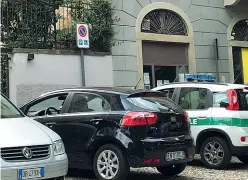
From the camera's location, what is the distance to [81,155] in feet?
24.4

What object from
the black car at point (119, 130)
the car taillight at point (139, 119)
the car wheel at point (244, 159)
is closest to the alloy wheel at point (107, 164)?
the black car at point (119, 130)

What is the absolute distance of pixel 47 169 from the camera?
18.3ft

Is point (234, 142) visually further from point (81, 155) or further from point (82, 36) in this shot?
point (82, 36)

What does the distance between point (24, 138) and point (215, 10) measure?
42.6 feet

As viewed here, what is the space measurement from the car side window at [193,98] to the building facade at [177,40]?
16.9 feet

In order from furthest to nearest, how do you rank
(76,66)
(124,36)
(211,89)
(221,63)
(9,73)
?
(221,63), (124,36), (76,66), (9,73), (211,89)

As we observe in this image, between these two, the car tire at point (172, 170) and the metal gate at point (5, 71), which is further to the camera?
the metal gate at point (5, 71)

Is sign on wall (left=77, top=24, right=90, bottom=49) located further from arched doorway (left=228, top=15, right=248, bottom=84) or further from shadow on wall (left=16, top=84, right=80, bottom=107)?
arched doorway (left=228, top=15, right=248, bottom=84)

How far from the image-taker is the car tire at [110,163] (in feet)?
22.6

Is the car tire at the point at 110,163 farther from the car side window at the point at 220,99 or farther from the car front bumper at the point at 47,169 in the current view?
the car side window at the point at 220,99

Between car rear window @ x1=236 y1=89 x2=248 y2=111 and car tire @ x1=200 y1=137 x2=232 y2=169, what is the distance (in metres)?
0.74

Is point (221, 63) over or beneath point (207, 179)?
over

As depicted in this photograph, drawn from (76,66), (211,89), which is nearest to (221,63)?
(76,66)

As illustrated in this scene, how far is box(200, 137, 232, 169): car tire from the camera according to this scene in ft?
28.0
